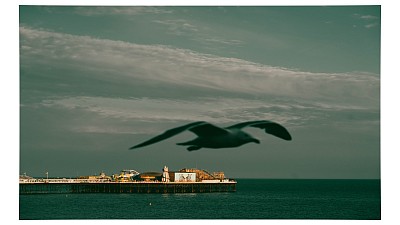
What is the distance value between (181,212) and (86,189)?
67.8 feet

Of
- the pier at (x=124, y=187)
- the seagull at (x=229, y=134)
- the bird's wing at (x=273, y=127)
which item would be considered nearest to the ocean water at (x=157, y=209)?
the pier at (x=124, y=187)

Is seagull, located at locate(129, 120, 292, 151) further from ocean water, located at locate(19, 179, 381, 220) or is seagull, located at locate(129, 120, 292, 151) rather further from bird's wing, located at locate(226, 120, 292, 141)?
ocean water, located at locate(19, 179, 381, 220)

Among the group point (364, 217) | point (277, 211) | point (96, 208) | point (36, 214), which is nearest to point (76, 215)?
point (36, 214)

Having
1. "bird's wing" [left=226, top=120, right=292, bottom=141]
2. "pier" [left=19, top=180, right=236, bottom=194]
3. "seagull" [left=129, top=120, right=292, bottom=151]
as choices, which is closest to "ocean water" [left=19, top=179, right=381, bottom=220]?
"pier" [left=19, top=180, right=236, bottom=194]

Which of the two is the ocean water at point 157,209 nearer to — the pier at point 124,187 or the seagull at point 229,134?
the pier at point 124,187

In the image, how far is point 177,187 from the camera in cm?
5897

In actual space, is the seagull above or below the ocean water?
above

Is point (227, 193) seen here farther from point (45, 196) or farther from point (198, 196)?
point (45, 196)

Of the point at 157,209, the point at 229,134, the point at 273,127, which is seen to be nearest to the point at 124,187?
the point at 157,209

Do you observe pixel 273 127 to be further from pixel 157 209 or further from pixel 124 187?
pixel 124 187

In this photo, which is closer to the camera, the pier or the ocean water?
the ocean water

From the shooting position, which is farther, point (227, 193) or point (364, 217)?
point (227, 193)

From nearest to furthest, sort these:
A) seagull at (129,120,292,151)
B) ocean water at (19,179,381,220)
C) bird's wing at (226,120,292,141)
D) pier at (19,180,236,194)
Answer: bird's wing at (226,120,292,141), seagull at (129,120,292,151), ocean water at (19,179,381,220), pier at (19,180,236,194)

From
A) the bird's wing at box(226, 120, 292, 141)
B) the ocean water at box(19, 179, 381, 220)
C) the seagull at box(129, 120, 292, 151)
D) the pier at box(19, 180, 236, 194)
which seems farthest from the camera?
the pier at box(19, 180, 236, 194)
